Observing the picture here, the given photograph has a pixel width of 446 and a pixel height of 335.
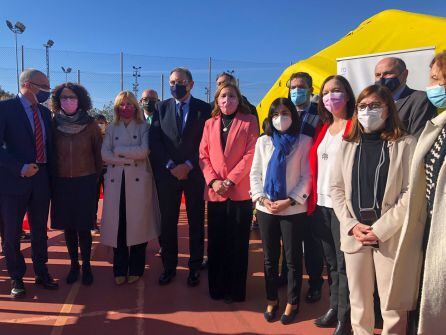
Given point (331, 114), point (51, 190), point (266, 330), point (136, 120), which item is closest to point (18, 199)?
point (51, 190)

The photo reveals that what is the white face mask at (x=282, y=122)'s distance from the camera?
318 cm

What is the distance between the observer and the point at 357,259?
2.60 metres

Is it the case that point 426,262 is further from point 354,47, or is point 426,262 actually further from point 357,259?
point 354,47

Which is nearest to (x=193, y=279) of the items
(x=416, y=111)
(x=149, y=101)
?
(x=416, y=111)

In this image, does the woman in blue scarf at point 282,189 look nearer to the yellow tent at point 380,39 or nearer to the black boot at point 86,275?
the black boot at point 86,275

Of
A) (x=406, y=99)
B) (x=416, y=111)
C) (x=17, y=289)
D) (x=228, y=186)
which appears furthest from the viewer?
(x=17, y=289)

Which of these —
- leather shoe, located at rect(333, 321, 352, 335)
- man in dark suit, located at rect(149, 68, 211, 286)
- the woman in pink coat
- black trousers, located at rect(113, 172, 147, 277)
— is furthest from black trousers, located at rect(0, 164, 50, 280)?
leather shoe, located at rect(333, 321, 352, 335)

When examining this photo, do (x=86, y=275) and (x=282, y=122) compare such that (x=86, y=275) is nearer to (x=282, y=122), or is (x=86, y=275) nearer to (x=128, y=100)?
(x=128, y=100)

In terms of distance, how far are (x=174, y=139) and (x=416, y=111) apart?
2.32 meters

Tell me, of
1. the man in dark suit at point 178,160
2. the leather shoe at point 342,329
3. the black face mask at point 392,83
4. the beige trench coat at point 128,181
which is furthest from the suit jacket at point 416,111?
the beige trench coat at point 128,181

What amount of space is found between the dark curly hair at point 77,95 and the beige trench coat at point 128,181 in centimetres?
37

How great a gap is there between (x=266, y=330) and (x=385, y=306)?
111cm

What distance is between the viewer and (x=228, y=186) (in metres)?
3.43

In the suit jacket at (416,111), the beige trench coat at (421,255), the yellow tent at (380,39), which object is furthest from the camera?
the yellow tent at (380,39)
